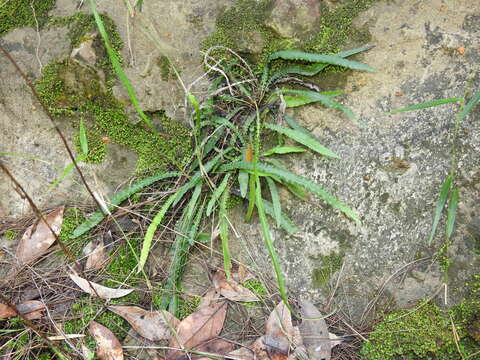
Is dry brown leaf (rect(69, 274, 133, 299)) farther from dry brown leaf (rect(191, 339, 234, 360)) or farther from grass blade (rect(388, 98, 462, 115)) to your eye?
grass blade (rect(388, 98, 462, 115))

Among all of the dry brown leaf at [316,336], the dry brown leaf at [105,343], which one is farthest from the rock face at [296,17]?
the dry brown leaf at [105,343]

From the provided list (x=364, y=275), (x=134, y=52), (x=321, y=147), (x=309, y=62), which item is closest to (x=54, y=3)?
(x=134, y=52)

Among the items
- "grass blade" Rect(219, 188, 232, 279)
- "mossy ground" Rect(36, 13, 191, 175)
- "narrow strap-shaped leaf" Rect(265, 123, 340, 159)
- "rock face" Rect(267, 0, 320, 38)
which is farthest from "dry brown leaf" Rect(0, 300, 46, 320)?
"rock face" Rect(267, 0, 320, 38)

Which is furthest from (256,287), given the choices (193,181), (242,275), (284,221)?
(193,181)

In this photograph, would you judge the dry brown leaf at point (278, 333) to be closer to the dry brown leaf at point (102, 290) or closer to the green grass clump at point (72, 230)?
the dry brown leaf at point (102, 290)

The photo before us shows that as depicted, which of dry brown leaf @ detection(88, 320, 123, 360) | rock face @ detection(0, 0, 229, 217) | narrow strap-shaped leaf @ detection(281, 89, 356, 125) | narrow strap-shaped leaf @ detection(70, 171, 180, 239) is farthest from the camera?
rock face @ detection(0, 0, 229, 217)

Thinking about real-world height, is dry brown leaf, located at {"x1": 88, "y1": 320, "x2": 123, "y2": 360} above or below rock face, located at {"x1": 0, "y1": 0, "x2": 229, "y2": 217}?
below

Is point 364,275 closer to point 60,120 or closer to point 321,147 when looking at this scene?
point 321,147
